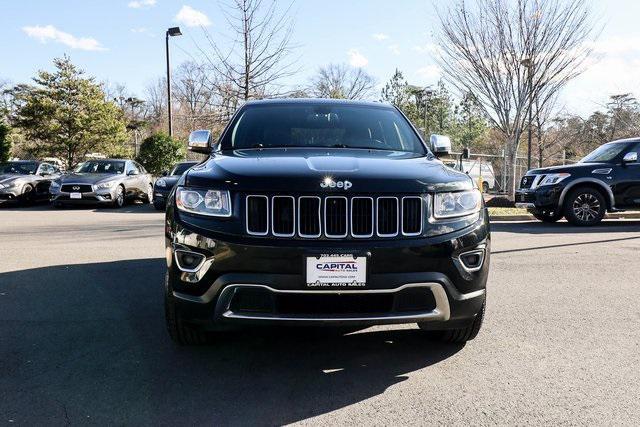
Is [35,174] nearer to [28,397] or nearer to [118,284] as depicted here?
[118,284]

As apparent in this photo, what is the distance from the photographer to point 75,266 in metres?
6.67

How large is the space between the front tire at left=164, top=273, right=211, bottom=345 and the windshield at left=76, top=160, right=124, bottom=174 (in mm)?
14256

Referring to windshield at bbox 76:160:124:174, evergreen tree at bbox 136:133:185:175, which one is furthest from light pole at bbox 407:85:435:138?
windshield at bbox 76:160:124:174

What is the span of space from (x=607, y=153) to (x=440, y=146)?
8984mm

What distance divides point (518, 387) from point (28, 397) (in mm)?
2600

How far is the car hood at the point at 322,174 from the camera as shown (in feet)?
10.1

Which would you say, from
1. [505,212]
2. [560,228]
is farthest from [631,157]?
[505,212]

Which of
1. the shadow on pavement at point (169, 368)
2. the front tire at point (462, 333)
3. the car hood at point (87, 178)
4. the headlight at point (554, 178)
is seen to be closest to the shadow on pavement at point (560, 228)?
the headlight at point (554, 178)

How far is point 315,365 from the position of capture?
3.45m

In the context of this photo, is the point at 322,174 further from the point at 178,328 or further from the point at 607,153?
the point at 607,153

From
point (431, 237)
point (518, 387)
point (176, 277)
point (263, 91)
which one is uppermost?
point (263, 91)

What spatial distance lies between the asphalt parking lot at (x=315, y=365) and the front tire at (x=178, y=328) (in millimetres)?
95

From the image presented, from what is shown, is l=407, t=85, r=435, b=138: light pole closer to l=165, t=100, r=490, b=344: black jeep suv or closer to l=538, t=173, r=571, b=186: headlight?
l=538, t=173, r=571, b=186: headlight

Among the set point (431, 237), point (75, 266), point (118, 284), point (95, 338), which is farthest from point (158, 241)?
point (431, 237)
